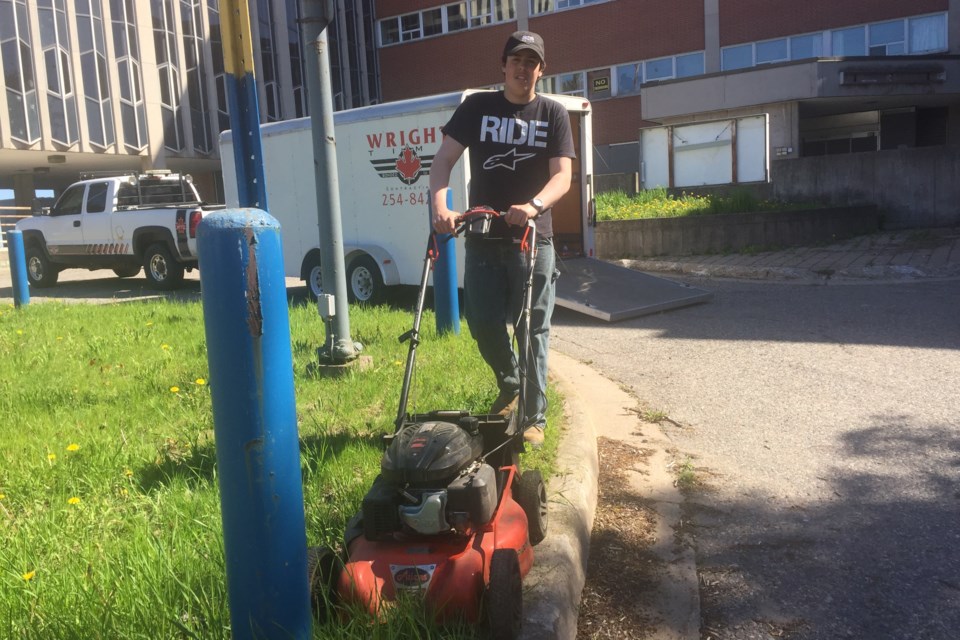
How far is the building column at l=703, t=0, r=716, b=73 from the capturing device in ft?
107

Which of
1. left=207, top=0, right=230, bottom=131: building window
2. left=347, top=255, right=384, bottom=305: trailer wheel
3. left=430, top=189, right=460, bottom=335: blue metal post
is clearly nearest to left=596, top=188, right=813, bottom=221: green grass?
left=347, top=255, right=384, bottom=305: trailer wheel

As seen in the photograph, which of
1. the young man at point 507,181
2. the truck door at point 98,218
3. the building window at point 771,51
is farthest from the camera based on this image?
the building window at point 771,51

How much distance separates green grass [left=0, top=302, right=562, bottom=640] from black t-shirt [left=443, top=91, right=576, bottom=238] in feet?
4.58

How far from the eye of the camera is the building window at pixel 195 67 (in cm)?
3334

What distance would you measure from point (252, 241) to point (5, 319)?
10228 millimetres

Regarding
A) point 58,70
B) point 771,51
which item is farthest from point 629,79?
point 58,70

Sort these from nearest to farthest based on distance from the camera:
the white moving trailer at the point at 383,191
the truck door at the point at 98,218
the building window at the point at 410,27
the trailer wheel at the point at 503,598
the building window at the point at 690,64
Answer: the trailer wheel at the point at 503,598 < the white moving trailer at the point at 383,191 < the truck door at the point at 98,218 < the building window at the point at 690,64 < the building window at the point at 410,27

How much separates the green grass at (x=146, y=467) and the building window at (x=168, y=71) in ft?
86.8

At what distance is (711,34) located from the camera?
3269 cm

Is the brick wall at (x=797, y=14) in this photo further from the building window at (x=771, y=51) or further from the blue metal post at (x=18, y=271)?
the blue metal post at (x=18, y=271)

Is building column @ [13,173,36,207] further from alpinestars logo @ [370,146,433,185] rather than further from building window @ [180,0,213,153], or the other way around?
alpinestars logo @ [370,146,433,185]

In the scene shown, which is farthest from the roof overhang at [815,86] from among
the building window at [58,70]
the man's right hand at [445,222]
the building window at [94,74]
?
the man's right hand at [445,222]

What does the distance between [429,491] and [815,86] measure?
965 inches

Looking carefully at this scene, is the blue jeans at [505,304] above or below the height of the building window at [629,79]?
below
